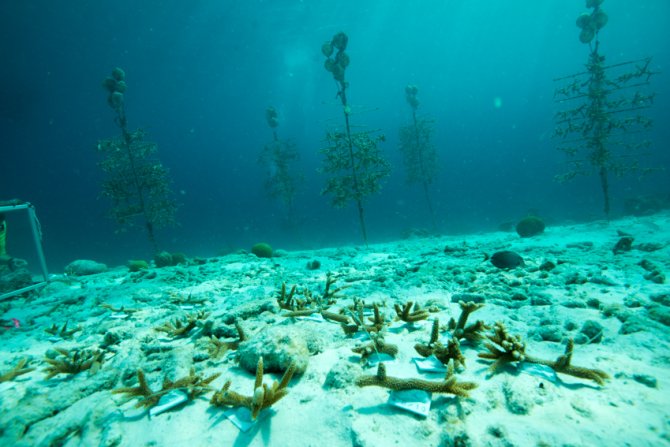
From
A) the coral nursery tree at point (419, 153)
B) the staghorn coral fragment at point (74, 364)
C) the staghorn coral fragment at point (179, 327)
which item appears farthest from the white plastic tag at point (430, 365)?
the coral nursery tree at point (419, 153)

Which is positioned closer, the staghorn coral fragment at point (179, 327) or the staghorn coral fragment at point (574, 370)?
the staghorn coral fragment at point (574, 370)

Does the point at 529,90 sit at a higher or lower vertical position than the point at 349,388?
higher

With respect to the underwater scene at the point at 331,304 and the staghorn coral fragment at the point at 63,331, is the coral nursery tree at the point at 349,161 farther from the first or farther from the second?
the staghorn coral fragment at the point at 63,331

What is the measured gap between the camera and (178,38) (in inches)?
2085

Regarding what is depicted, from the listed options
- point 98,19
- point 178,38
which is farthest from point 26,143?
point 178,38

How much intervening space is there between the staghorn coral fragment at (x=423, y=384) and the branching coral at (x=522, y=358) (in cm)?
50

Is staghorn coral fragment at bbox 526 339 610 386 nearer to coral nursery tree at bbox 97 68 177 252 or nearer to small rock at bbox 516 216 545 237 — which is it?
small rock at bbox 516 216 545 237

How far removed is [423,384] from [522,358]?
110 cm

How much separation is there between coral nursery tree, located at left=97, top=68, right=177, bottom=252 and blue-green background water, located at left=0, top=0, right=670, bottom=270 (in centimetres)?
1952

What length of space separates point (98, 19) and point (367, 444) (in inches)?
2531

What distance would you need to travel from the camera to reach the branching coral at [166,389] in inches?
105

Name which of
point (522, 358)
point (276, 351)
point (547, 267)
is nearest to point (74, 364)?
point (276, 351)

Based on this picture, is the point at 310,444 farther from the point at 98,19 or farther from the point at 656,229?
the point at 98,19

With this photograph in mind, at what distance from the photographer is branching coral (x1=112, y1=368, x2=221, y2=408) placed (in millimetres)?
2661
